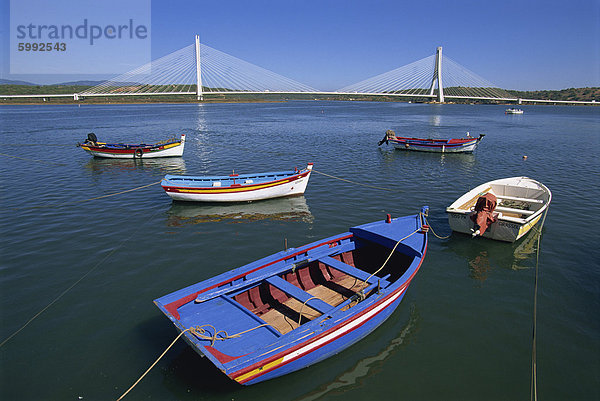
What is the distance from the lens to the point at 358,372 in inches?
244

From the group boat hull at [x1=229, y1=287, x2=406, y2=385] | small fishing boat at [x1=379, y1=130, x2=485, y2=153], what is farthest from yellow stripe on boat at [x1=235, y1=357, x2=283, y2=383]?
small fishing boat at [x1=379, y1=130, x2=485, y2=153]

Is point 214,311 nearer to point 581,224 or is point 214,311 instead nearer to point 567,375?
point 567,375

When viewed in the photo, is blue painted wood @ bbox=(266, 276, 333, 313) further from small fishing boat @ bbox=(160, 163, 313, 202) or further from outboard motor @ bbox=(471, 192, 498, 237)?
small fishing boat @ bbox=(160, 163, 313, 202)

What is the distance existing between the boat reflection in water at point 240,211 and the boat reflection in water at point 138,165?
29.6ft

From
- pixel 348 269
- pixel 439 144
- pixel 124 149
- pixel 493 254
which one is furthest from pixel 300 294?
pixel 439 144

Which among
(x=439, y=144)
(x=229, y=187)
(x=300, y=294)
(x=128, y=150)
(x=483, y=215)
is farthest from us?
(x=439, y=144)

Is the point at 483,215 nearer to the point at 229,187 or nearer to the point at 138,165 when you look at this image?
the point at 229,187

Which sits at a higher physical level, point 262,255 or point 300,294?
point 300,294

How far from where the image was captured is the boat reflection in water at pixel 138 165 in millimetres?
23328

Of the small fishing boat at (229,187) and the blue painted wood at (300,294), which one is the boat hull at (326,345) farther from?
the small fishing boat at (229,187)

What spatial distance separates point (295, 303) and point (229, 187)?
8890mm

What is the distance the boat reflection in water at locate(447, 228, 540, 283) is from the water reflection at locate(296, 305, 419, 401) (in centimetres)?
391

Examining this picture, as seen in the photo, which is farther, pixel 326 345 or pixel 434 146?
pixel 434 146

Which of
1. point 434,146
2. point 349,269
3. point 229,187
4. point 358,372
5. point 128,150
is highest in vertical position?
point 434,146
